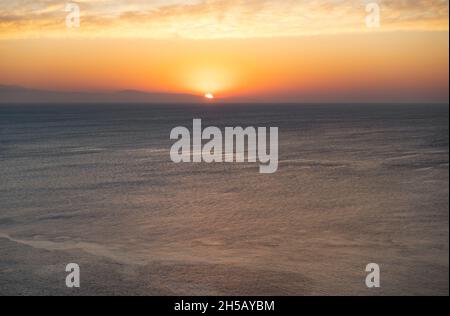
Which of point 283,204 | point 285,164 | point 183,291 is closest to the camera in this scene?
point 183,291

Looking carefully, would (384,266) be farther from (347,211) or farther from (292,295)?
(347,211)

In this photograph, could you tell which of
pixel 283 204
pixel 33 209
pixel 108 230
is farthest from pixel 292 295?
pixel 33 209

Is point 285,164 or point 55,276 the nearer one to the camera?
point 55,276

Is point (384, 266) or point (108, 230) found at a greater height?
point (108, 230)
